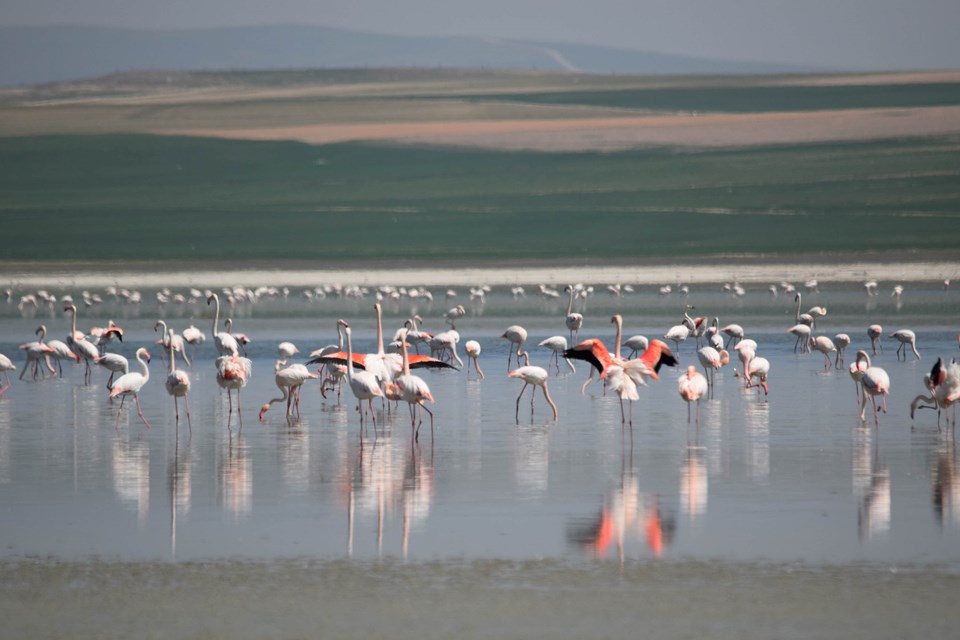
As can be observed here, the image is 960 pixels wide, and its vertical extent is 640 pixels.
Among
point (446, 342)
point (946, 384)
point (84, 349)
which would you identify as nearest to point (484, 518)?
point (946, 384)

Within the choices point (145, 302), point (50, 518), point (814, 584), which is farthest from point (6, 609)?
point (145, 302)

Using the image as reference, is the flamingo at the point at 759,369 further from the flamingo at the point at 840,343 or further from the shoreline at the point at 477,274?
the shoreline at the point at 477,274

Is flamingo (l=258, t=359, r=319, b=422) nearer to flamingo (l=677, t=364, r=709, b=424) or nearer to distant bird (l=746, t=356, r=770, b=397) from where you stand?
flamingo (l=677, t=364, r=709, b=424)

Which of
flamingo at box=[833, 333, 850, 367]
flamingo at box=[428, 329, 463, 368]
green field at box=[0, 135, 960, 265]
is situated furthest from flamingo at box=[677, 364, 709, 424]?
green field at box=[0, 135, 960, 265]

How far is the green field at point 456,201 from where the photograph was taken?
63750 mm

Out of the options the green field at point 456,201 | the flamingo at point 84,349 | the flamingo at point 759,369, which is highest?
the green field at point 456,201

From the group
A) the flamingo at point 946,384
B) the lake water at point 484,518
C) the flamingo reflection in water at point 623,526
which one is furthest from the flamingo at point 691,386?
the flamingo reflection in water at point 623,526

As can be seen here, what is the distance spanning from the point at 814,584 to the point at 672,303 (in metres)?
28.7

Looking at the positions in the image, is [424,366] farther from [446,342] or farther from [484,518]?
[484,518]

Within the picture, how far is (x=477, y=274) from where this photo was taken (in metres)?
54.2

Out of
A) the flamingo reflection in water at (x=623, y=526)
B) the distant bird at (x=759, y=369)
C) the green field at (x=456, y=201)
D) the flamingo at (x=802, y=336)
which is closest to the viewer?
the flamingo reflection in water at (x=623, y=526)

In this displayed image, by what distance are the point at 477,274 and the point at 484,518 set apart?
43.9m

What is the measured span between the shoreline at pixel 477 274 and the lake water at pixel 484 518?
30857mm

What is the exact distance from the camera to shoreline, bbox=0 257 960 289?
48.4m
